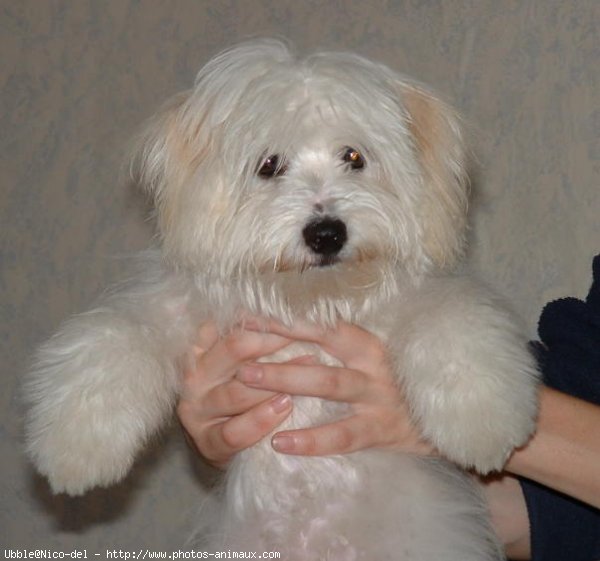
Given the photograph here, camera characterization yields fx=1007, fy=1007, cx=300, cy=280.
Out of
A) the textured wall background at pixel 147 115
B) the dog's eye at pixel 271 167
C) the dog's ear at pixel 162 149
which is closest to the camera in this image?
the dog's eye at pixel 271 167

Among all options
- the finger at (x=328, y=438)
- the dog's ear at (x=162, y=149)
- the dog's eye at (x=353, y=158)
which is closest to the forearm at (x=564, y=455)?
the finger at (x=328, y=438)

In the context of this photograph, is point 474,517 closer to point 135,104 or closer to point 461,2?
point 461,2

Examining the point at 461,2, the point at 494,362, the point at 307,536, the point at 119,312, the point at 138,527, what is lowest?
the point at 138,527

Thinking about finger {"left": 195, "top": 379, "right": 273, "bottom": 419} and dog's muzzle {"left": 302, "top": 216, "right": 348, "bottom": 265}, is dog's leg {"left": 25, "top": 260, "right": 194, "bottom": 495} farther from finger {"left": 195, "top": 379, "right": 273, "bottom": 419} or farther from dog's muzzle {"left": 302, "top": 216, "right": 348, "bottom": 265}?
dog's muzzle {"left": 302, "top": 216, "right": 348, "bottom": 265}

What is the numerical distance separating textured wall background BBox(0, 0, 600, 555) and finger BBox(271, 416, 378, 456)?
139 cm

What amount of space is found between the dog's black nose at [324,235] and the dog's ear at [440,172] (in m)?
0.30

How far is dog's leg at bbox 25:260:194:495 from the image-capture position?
212 centimetres

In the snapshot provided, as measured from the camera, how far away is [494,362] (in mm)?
2131

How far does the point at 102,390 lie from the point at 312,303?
514 millimetres

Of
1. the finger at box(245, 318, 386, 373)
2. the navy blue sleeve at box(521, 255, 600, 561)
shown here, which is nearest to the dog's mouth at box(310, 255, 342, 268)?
the finger at box(245, 318, 386, 373)

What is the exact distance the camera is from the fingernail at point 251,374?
7.63ft

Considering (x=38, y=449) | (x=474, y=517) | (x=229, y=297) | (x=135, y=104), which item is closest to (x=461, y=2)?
(x=135, y=104)

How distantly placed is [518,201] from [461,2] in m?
0.72

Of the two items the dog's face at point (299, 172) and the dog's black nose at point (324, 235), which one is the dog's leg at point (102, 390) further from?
the dog's black nose at point (324, 235)
